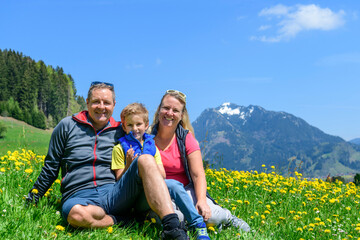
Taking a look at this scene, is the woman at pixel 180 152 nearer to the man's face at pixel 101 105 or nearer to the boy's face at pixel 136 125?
the boy's face at pixel 136 125

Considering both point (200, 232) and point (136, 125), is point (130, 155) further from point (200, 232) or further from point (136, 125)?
point (200, 232)

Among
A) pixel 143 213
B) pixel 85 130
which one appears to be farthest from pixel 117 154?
pixel 143 213

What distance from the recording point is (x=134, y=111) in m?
4.05

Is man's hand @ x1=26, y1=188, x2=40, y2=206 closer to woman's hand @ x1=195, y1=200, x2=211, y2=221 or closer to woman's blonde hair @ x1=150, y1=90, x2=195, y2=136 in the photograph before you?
woman's blonde hair @ x1=150, y1=90, x2=195, y2=136

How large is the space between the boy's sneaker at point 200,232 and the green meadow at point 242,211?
31 centimetres

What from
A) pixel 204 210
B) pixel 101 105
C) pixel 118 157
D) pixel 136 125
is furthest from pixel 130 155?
pixel 204 210

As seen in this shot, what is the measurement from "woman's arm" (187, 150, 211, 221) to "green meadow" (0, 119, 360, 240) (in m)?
0.22

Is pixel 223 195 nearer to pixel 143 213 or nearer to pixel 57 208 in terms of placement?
pixel 143 213

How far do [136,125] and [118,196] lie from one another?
86 centimetres

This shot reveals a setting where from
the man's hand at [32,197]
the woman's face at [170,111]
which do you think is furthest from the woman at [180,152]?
the man's hand at [32,197]

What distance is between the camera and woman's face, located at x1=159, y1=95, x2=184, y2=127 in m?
4.38

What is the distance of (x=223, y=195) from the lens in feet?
21.1

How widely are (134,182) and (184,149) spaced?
938mm

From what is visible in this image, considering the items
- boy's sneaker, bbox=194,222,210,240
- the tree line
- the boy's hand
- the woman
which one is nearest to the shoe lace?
boy's sneaker, bbox=194,222,210,240
